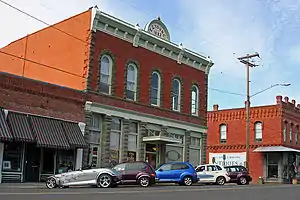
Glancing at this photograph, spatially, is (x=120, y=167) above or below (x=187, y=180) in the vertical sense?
above

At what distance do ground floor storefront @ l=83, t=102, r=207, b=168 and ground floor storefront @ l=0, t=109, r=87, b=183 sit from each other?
1.36 metres

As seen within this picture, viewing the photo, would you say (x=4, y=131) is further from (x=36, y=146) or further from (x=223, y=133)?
(x=223, y=133)

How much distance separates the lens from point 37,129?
23.4 metres

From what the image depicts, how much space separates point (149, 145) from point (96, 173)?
38.1ft

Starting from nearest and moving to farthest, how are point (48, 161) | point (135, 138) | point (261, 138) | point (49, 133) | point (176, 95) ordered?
point (49, 133) < point (48, 161) < point (135, 138) < point (176, 95) < point (261, 138)

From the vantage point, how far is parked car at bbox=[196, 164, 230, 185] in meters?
29.7

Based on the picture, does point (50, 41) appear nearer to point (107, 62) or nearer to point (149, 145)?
point (107, 62)

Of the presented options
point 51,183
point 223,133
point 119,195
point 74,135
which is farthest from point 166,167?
point 223,133

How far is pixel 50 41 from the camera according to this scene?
30312mm

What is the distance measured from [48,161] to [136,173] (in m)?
5.54

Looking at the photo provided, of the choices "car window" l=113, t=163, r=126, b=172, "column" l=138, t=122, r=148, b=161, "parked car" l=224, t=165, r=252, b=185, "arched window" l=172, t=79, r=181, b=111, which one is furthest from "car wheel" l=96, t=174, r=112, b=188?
"arched window" l=172, t=79, r=181, b=111

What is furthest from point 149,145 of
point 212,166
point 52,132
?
point 52,132

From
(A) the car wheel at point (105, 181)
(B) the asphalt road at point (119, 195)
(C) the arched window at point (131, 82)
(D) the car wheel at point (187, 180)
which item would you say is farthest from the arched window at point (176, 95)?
(B) the asphalt road at point (119, 195)

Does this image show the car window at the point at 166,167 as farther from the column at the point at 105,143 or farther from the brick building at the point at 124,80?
the column at the point at 105,143
